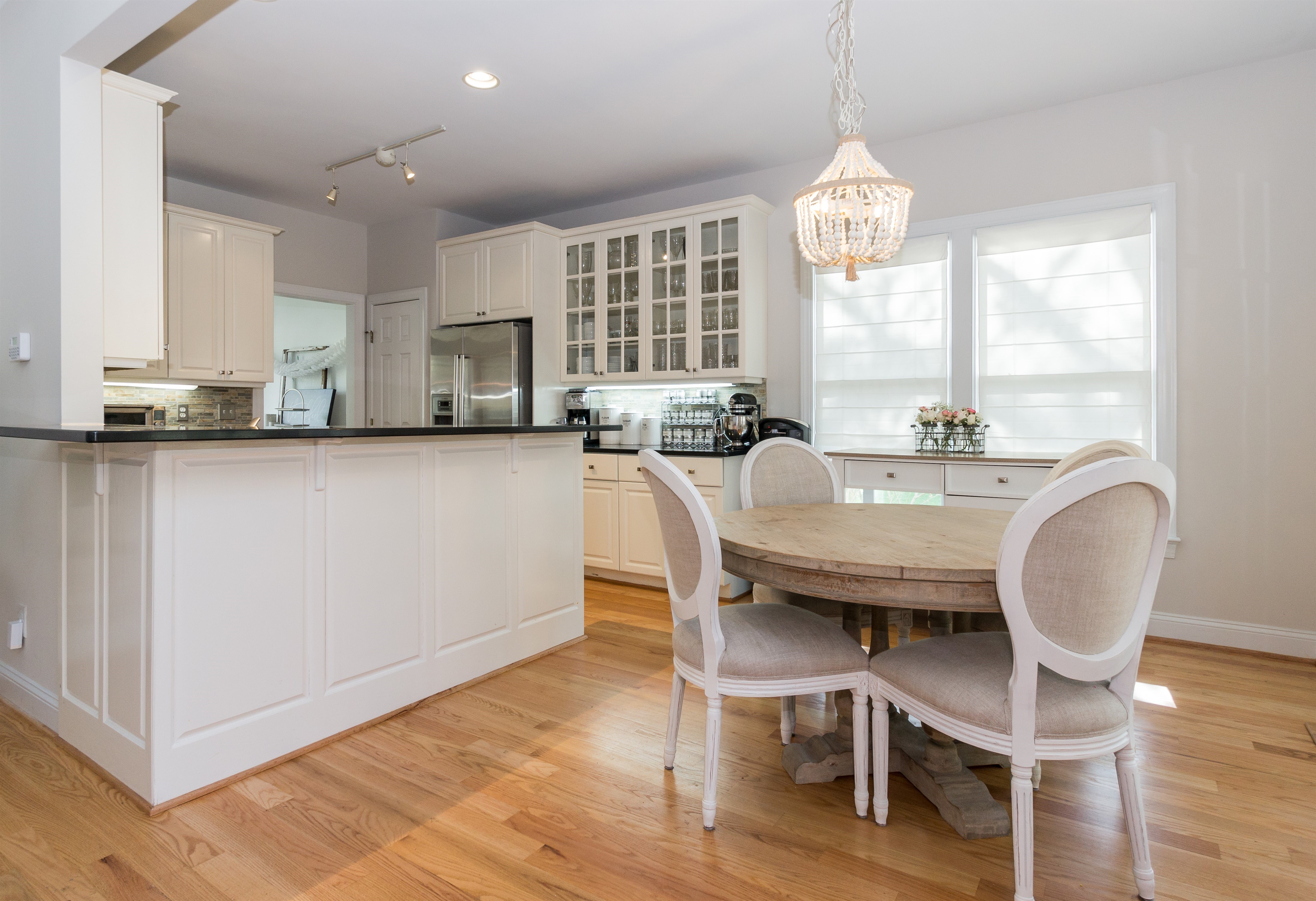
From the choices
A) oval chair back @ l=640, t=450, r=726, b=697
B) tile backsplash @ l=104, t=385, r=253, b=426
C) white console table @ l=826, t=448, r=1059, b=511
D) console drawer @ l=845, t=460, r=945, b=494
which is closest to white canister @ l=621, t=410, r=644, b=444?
white console table @ l=826, t=448, r=1059, b=511

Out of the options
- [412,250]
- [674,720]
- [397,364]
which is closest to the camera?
Result: [674,720]

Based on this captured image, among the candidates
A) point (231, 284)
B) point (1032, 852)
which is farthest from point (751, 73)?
point (231, 284)

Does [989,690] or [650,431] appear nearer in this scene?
[989,690]

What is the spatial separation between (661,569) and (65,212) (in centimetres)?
322

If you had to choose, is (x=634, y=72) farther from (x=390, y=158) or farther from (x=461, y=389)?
(x=461, y=389)

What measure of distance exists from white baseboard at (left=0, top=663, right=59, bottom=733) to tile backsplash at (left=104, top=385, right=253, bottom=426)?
2260 millimetres

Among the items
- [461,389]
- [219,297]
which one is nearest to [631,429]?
[461,389]

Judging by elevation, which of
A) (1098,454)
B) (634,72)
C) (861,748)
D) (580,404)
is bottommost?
(861,748)

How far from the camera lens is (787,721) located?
232cm

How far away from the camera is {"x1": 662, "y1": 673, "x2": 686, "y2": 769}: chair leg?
2076mm

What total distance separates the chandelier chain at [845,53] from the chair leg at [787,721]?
192cm

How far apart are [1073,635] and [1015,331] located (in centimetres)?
283

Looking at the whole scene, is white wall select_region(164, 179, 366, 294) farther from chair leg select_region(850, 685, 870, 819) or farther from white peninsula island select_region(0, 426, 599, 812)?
chair leg select_region(850, 685, 870, 819)

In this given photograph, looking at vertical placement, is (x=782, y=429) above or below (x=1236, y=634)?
above
